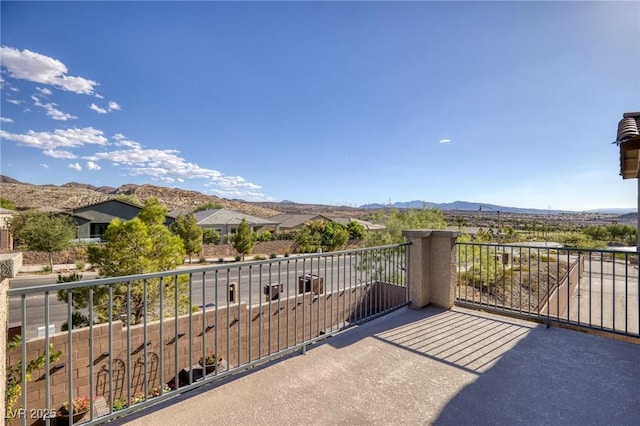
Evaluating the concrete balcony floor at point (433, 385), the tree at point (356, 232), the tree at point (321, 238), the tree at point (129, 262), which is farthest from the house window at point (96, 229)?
the concrete balcony floor at point (433, 385)

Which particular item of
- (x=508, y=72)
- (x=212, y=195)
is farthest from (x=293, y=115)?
(x=212, y=195)

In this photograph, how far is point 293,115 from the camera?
26.6 metres

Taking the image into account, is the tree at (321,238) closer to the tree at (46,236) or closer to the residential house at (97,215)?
the residential house at (97,215)

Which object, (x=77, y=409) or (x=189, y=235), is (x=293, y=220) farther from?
(x=77, y=409)

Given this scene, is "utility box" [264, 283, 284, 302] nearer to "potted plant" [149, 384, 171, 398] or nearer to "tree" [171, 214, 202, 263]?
"potted plant" [149, 384, 171, 398]

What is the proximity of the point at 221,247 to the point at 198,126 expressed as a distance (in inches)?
717

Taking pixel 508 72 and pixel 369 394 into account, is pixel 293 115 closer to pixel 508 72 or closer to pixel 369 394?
pixel 508 72

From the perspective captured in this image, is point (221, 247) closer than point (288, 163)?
Yes

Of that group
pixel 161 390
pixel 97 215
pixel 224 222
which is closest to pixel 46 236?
pixel 97 215

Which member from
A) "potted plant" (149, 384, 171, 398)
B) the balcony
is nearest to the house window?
"potted plant" (149, 384, 171, 398)

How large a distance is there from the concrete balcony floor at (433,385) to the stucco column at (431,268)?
87 cm

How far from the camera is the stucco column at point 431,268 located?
4.30 metres

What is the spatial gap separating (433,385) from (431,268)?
224 centimetres

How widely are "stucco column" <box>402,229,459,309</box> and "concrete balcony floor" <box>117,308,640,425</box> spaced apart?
34.2 inches
